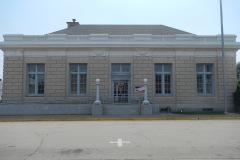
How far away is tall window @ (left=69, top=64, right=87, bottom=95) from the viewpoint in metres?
24.5

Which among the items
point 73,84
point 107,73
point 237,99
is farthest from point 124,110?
point 237,99

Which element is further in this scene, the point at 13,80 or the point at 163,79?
the point at 163,79

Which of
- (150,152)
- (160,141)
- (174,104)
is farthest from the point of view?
(174,104)

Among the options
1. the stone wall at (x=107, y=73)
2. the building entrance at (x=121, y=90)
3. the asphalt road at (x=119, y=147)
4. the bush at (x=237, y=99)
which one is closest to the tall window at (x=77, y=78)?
the stone wall at (x=107, y=73)

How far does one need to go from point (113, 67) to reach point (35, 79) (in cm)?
781

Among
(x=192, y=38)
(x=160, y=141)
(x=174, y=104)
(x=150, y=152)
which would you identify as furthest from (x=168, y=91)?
(x=150, y=152)

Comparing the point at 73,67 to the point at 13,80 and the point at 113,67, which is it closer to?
the point at 113,67

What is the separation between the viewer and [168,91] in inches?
969

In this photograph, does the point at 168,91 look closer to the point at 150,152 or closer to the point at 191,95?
the point at 191,95

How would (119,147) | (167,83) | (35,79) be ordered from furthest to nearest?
(167,83) < (35,79) < (119,147)

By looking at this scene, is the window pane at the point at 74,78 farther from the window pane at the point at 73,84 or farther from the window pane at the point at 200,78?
the window pane at the point at 200,78

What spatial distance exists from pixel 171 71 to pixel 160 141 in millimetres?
16089

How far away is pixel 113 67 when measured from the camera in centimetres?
2459

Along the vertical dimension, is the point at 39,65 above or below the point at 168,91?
above
